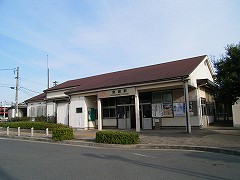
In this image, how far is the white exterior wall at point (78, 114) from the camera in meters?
22.6

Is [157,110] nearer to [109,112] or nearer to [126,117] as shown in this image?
[126,117]

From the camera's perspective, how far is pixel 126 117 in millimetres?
21656

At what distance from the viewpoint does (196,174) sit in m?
6.28

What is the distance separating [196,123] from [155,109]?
353 cm

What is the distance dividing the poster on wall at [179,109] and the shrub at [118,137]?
22.7 feet

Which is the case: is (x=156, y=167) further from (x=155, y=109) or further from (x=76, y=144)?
(x=155, y=109)

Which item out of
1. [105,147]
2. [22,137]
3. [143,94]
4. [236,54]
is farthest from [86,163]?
[143,94]

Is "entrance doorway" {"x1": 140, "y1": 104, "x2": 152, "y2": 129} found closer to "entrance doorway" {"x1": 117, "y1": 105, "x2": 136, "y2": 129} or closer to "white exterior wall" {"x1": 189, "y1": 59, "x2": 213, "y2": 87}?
"entrance doorway" {"x1": 117, "y1": 105, "x2": 136, "y2": 129}

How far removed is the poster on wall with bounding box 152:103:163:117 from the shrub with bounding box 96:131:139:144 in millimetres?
7188

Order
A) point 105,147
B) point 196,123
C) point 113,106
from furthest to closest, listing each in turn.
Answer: point 113,106 → point 196,123 → point 105,147

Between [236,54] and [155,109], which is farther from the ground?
[236,54]

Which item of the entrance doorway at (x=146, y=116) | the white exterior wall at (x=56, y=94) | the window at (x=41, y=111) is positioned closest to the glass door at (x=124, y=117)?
the entrance doorway at (x=146, y=116)

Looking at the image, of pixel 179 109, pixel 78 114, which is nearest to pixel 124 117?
pixel 78 114

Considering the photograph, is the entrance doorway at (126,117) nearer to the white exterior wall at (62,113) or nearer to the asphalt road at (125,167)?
the white exterior wall at (62,113)
